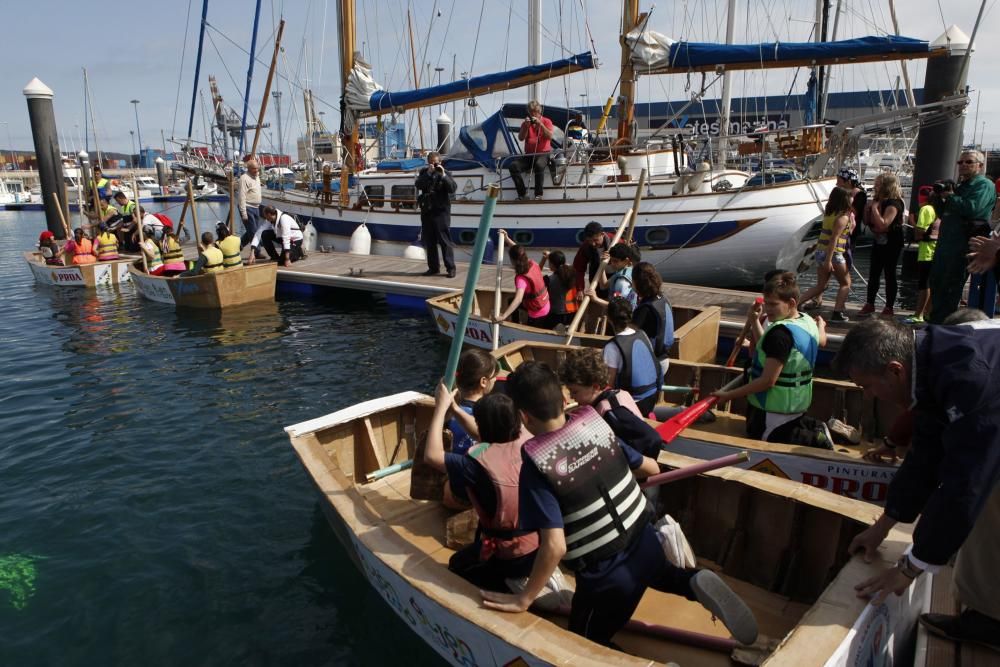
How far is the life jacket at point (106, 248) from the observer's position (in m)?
17.8

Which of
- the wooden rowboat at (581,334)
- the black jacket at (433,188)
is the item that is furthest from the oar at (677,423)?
the black jacket at (433,188)

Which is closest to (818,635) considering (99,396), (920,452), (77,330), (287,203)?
(920,452)

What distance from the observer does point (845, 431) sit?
5.53 metres

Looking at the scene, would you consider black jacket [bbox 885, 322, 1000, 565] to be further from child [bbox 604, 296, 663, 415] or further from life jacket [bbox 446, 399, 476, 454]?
child [bbox 604, 296, 663, 415]

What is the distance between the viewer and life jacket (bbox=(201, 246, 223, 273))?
1420cm

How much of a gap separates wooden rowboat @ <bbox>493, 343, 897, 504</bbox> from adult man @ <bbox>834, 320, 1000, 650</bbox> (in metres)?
2.00

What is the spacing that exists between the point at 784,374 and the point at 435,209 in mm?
10107

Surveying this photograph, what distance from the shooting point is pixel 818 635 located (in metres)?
2.77

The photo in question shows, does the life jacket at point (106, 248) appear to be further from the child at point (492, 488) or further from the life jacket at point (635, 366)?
the child at point (492, 488)

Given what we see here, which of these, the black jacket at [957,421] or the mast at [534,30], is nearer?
the black jacket at [957,421]

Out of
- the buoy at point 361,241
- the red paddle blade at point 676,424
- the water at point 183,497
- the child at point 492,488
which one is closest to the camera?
the child at point 492,488

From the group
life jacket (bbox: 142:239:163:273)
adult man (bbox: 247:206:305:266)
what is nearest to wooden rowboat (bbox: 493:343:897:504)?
adult man (bbox: 247:206:305:266)

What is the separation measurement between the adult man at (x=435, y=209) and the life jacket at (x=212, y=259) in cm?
446

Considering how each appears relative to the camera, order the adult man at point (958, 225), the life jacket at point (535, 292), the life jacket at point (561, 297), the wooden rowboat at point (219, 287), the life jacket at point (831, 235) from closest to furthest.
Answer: the adult man at point (958, 225) → the life jacket at point (535, 292) → the life jacket at point (561, 297) → the life jacket at point (831, 235) → the wooden rowboat at point (219, 287)
